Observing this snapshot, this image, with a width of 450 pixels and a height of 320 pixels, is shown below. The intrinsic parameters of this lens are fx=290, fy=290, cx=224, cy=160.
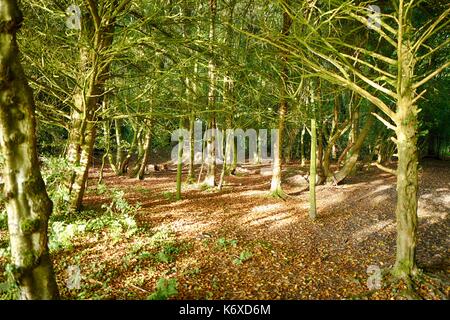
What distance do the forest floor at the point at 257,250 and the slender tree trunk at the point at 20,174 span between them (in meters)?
1.77

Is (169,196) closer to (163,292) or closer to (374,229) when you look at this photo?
(374,229)

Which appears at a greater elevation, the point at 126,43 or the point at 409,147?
the point at 126,43

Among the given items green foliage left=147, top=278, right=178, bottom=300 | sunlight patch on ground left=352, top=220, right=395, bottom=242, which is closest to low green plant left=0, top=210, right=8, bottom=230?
green foliage left=147, top=278, right=178, bottom=300

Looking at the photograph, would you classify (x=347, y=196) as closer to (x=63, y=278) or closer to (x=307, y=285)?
(x=307, y=285)

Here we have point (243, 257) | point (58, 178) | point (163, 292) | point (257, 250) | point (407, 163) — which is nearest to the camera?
point (163, 292)

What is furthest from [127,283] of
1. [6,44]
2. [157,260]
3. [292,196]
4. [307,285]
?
[292,196]

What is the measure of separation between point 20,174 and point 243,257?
4.56 metres

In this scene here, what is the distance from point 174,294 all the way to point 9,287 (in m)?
2.28

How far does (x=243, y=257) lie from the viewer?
6.26 meters

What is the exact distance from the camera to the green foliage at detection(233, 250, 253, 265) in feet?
19.9

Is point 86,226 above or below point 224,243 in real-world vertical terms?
above

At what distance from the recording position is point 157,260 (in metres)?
6.05

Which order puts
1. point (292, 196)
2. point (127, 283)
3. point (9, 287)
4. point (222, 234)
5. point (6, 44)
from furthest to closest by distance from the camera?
1. point (292, 196)
2. point (222, 234)
3. point (127, 283)
4. point (9, 287)
5. point (6, 44)

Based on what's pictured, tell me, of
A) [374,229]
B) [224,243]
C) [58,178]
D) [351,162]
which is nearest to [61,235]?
[58,178]
